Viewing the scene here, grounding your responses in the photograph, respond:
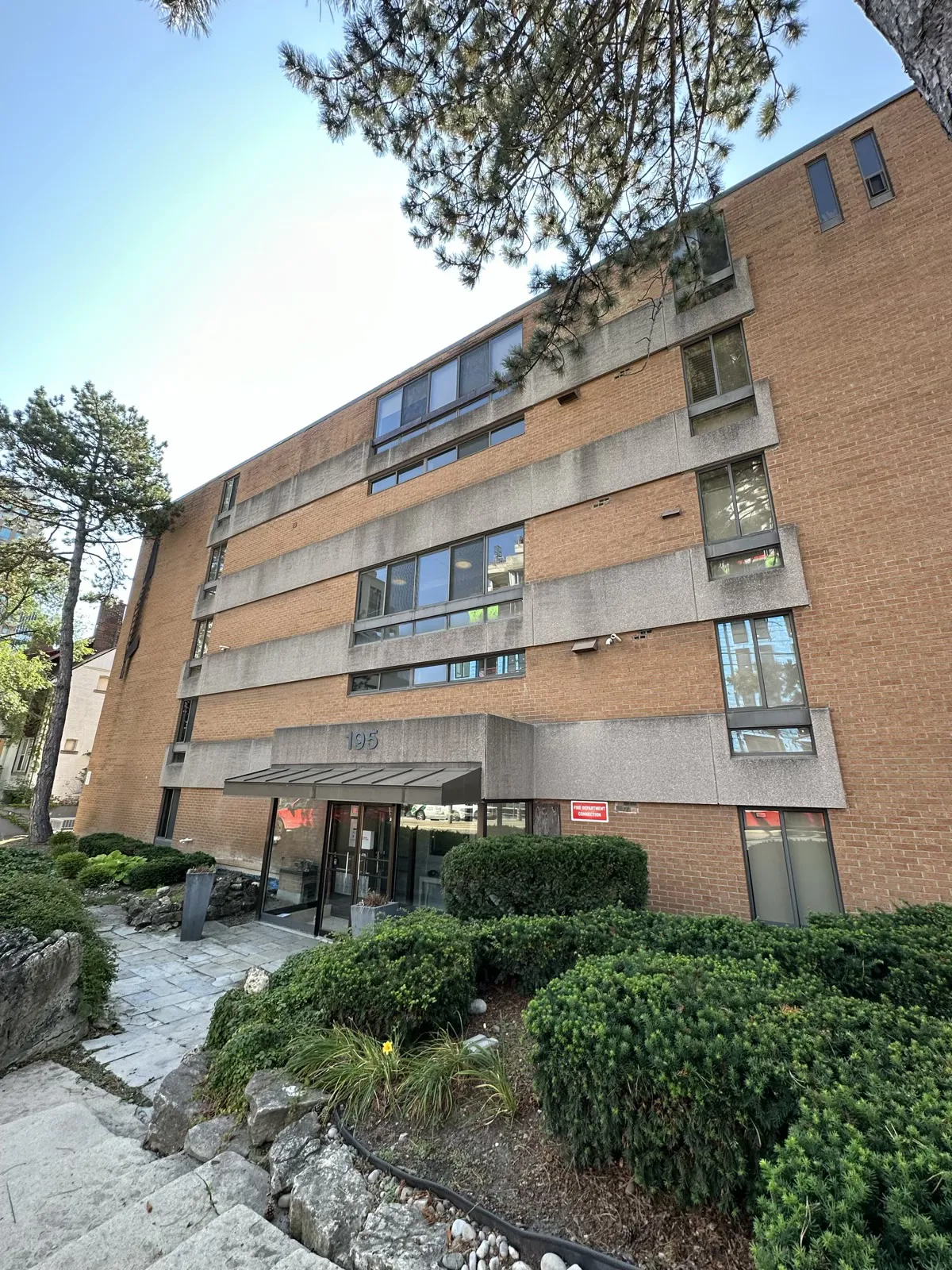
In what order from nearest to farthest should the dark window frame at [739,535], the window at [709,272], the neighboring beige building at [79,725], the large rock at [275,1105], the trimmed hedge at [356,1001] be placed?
the large rock at [275,1105] → the trimmed hedge at [356,1001] → the dark window frame at [739,535] → the window at [709,272] → the neighboring beige building at [79,725]

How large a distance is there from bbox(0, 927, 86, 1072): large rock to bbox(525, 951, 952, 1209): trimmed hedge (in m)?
5.69

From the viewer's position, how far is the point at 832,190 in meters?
10.1

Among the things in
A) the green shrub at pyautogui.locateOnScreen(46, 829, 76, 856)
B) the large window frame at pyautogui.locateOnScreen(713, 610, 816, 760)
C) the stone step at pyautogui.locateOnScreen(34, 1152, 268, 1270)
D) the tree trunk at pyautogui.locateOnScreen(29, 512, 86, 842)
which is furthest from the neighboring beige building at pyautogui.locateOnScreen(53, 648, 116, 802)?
the stone step at pyautogui.locateOnScreen(34, 1152, 268, 1270)

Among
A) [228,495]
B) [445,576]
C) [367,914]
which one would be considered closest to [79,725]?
[228,495]

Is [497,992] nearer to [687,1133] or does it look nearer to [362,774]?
[687,1133]

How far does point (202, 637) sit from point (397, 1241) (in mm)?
21268

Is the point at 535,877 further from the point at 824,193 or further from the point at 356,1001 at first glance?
the point at 824,193

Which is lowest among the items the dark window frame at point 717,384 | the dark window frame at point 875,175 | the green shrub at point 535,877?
the green shrub at point 535,877

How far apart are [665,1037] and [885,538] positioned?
8636 mm

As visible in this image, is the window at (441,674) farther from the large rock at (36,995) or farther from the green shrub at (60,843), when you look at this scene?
the green shrub at (60,843)

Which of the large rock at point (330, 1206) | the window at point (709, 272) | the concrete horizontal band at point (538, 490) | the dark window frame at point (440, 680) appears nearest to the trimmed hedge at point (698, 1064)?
the large rock at point (330, 1206)

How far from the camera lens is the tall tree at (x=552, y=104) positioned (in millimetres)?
6402

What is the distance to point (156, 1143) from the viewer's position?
4.11 meters

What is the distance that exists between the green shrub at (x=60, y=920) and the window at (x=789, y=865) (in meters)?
9.17
